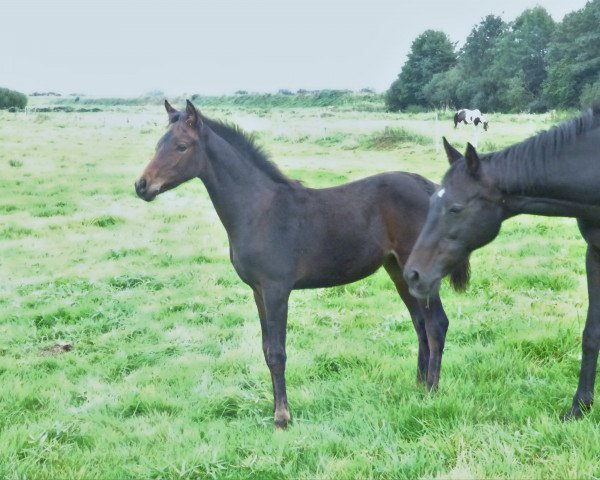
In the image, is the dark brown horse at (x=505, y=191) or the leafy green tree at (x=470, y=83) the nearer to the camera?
the dark brown horse at (x=505, y=191)

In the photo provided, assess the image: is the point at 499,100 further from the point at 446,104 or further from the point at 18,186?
the point at 18,186

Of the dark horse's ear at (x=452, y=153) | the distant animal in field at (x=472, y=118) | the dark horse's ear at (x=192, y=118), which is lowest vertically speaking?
the dark horse's ear at (x=452, y=153)

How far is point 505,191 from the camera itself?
347 centimetres

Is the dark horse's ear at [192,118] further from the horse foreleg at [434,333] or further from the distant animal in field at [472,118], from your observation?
the distant animal in field at [472,118]

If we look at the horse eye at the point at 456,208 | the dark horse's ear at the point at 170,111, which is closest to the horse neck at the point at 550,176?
the horse eye at the point at 456,208

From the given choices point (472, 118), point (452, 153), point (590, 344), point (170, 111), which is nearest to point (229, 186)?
point (170, 111)

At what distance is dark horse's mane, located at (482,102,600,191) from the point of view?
346 cm

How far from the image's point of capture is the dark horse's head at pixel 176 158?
432 cm

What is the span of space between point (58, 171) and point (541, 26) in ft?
146

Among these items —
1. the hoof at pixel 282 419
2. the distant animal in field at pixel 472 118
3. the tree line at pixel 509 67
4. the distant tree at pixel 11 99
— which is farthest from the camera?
the distant tree at pixel 11 99

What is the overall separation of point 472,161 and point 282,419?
237 centimetres

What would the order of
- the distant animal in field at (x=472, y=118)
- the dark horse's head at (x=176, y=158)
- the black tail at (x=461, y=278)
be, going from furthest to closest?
the distant animal in field at (x=472, y=118) → the black tail at (x=461, y=278) → the dark horse's head at (x=176, y=158)

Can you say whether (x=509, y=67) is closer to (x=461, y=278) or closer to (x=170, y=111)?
(x=461, y=278)

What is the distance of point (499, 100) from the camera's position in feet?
127
